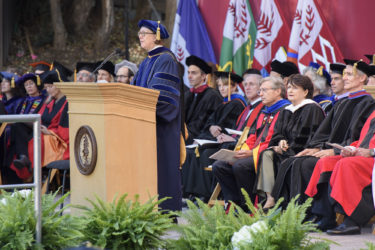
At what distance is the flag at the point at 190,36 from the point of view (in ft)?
35.9

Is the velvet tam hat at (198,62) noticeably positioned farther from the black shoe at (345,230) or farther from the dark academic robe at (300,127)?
the black shoe at (345,230)

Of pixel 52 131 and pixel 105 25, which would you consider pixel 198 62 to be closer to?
pixel 52 131

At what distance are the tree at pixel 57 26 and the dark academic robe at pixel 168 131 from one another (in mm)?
16042

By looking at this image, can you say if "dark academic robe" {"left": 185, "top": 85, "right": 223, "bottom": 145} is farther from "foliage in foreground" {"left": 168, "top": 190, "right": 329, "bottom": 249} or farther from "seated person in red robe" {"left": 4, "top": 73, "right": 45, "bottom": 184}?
"foliage in foreground" {"left": 168, "top": 190, "right": 329, "bottom": 249}

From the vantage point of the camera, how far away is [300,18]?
→ 899cm

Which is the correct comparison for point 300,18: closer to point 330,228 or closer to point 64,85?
point 330,228

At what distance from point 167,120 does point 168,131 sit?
0.57 ft

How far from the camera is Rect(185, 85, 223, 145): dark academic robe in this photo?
8.96 m

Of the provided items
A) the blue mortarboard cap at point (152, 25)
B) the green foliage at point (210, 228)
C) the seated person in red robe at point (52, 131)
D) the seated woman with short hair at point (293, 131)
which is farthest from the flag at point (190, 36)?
the green foliage at point (210, 228)

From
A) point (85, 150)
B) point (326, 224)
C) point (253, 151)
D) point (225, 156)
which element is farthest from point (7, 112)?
point (326, 224)

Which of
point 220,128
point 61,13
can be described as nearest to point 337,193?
point 220,128

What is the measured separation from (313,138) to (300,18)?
110 inches

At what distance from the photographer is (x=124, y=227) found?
374 centimetres

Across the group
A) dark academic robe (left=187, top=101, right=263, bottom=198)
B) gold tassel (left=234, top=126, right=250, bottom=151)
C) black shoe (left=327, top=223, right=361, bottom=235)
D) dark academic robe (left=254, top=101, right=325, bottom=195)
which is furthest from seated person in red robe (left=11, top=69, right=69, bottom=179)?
black shoe (left=327, top=223, right=361, bottom=235)
